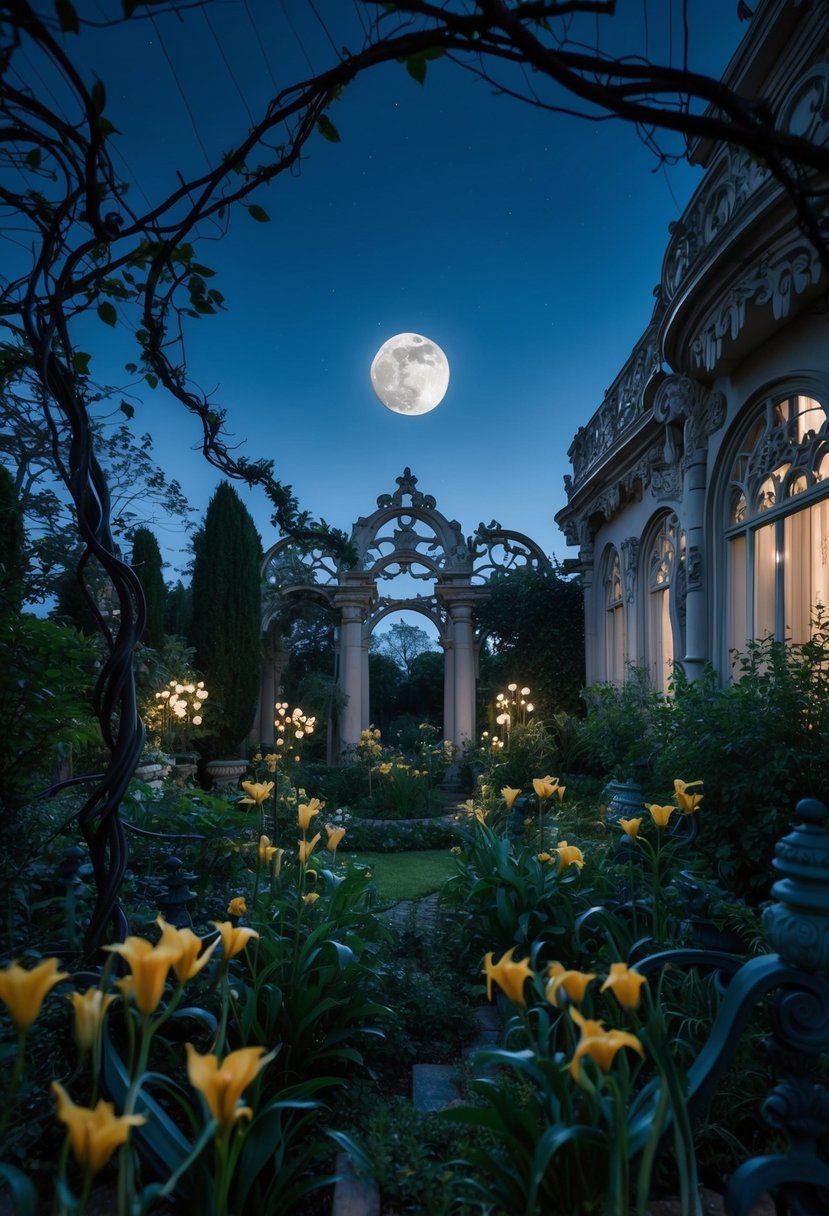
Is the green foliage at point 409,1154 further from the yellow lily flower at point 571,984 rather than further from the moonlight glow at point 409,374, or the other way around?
the moonlight glow at point 409,374

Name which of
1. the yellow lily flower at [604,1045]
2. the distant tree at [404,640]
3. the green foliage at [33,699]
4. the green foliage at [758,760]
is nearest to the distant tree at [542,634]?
the green foliage at [758,760]

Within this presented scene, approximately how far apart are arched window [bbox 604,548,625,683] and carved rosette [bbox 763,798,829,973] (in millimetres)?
6952

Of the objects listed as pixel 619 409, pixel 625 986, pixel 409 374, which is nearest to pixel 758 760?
pixel 625 986

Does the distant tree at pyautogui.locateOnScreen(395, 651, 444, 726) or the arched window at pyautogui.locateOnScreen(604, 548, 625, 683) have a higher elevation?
the arched window at pyautogui.locateOnScreen(604, 548, 625, 683)

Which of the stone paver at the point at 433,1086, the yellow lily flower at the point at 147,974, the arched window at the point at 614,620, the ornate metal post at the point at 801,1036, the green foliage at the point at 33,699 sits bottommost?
the stone paver at the point at 433,1086

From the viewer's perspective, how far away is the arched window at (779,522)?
13.2 ft

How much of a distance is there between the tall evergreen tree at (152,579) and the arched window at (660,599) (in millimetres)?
6973

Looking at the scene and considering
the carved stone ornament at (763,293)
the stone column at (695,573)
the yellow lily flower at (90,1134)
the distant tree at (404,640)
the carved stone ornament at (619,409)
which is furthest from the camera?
the distant tree at (404,640)

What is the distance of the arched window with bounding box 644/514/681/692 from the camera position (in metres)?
6.34

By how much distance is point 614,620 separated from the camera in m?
8.46

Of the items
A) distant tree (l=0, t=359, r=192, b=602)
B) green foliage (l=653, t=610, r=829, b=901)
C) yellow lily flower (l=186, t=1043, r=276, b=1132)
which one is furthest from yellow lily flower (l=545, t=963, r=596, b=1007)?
distant tree (l=0, t=359, r=192, b=602)

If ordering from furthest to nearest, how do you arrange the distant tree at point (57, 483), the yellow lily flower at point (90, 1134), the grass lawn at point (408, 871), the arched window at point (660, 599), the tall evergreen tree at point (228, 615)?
the tall evergreen tree at point (228, 615) → the distant tree at point (57, 483) → the arched window at point (660, 599) → the grass lawn at point (408, 871) → the yellow lily flower at point (90, 1134)

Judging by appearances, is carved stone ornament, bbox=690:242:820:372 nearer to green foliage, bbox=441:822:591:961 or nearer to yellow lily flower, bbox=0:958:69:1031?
green foliage, bbox=441:822:591:961

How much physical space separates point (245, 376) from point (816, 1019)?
455 inches
